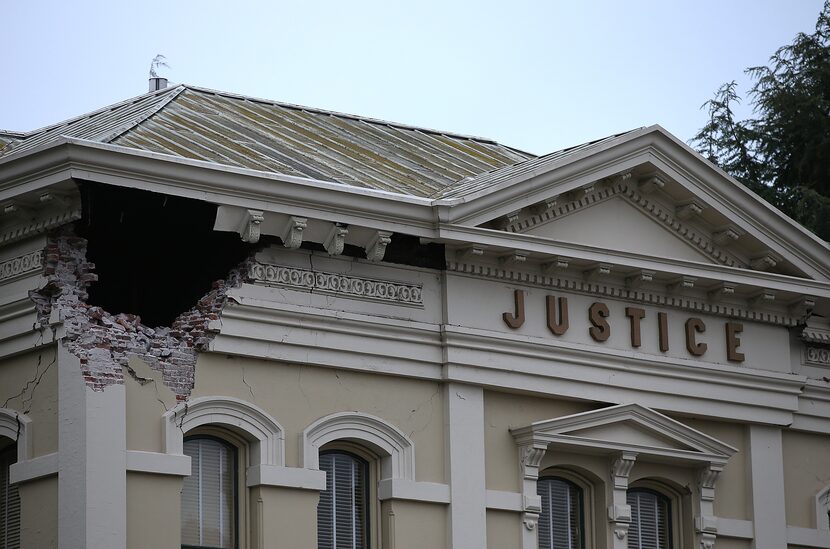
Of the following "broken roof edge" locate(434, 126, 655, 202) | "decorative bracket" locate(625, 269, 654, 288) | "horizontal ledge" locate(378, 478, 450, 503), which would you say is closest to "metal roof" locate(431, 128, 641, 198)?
"broken roof edge" locate(434, 126, 655, 202)

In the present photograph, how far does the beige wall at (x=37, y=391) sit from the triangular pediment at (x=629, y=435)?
5.40m

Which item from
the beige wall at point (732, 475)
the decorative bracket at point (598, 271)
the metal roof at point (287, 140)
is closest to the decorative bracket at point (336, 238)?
the metal roof at point (287, 140)

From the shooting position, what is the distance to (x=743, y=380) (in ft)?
78.9

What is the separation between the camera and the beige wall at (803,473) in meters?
24.4

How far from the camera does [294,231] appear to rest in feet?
68.0

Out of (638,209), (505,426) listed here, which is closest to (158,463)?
(505,426)

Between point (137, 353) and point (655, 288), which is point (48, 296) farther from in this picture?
point (655, 288)

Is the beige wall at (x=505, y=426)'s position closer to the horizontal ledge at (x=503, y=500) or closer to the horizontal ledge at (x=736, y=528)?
the horizontal ledge at (x=503, y=500)

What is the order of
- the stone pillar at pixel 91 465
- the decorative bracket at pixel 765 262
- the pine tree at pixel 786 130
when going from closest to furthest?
1. the stone pillar at pixel 91 465
2. the decorative bracket at pixel 765 262
3. the pine tree at pixel 786 130

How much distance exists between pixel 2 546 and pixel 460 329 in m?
5.52

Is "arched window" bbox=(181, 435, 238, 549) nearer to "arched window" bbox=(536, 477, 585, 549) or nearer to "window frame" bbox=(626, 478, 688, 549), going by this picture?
"arched window" bbox=(536, 477, 585, 549)

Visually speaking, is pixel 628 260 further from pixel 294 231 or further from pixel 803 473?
pixel 294 231

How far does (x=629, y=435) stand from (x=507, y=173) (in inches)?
133

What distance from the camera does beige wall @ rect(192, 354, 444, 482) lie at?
2062 centimetres
